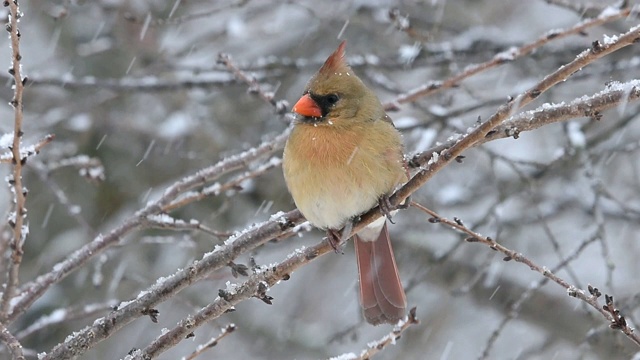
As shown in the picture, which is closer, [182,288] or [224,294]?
[224,294]

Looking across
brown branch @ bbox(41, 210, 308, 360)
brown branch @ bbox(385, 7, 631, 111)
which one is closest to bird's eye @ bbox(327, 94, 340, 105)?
brown branch @ bbox(385, 7, 631, 111)

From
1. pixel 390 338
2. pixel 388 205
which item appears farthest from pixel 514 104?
pixel 388 205

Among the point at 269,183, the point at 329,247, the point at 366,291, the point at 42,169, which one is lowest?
the point at 329,247

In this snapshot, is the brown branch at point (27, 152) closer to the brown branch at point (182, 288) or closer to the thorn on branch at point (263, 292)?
the brown branch at point (182, 288)

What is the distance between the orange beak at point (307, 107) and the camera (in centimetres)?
302

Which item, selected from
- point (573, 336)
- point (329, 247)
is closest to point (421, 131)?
point (573, 336)

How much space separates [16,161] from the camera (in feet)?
6.62

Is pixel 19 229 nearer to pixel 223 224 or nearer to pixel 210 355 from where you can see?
pixel 223 224

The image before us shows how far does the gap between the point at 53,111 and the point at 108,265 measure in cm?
109

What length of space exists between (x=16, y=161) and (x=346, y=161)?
1.23 metres

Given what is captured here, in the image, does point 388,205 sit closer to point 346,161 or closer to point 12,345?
point 346,161

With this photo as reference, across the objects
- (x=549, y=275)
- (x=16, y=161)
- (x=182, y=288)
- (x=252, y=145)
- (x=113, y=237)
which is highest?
(x=252, y=145)

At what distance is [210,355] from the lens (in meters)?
7.23

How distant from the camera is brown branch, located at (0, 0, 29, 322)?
6.13ft
